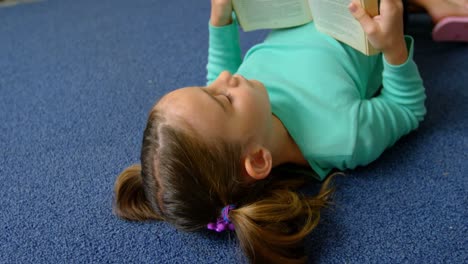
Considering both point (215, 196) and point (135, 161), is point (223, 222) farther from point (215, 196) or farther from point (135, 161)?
point (135, 161)

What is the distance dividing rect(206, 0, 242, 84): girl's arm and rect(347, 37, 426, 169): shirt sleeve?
0.30 m

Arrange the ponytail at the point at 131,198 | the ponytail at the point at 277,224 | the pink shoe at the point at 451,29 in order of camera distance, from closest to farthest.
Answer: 1. the ponytail at the point at 277,224
2. the ponytail at the point at 131,198
3. the pink shoe at the point at 451,29

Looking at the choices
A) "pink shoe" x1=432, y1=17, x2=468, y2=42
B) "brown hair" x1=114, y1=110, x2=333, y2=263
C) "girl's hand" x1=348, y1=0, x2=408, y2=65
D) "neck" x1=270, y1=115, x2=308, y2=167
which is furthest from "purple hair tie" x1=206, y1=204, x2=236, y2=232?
"pink shoe" x1=432, y1=17, x2=468, y2=42

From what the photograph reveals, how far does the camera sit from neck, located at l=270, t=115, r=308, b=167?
2.16ft

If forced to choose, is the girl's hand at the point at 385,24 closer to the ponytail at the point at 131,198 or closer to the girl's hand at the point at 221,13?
the girl's hand at the point at 221,13

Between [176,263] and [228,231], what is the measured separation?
8 cm

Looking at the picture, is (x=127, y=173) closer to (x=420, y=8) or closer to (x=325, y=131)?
(x=325, y=131)

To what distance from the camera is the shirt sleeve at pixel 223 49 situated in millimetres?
841

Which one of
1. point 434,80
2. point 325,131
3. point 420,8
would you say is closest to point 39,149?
point 325,131

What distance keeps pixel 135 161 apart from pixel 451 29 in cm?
70

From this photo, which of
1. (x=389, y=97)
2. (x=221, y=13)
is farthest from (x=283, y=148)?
(x=221, y=13)

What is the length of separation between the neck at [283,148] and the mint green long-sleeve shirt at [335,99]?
11 millimetres

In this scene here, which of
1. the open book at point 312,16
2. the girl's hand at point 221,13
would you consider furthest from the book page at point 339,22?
the girl's hand at point 221,13

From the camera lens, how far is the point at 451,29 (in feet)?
2.97
